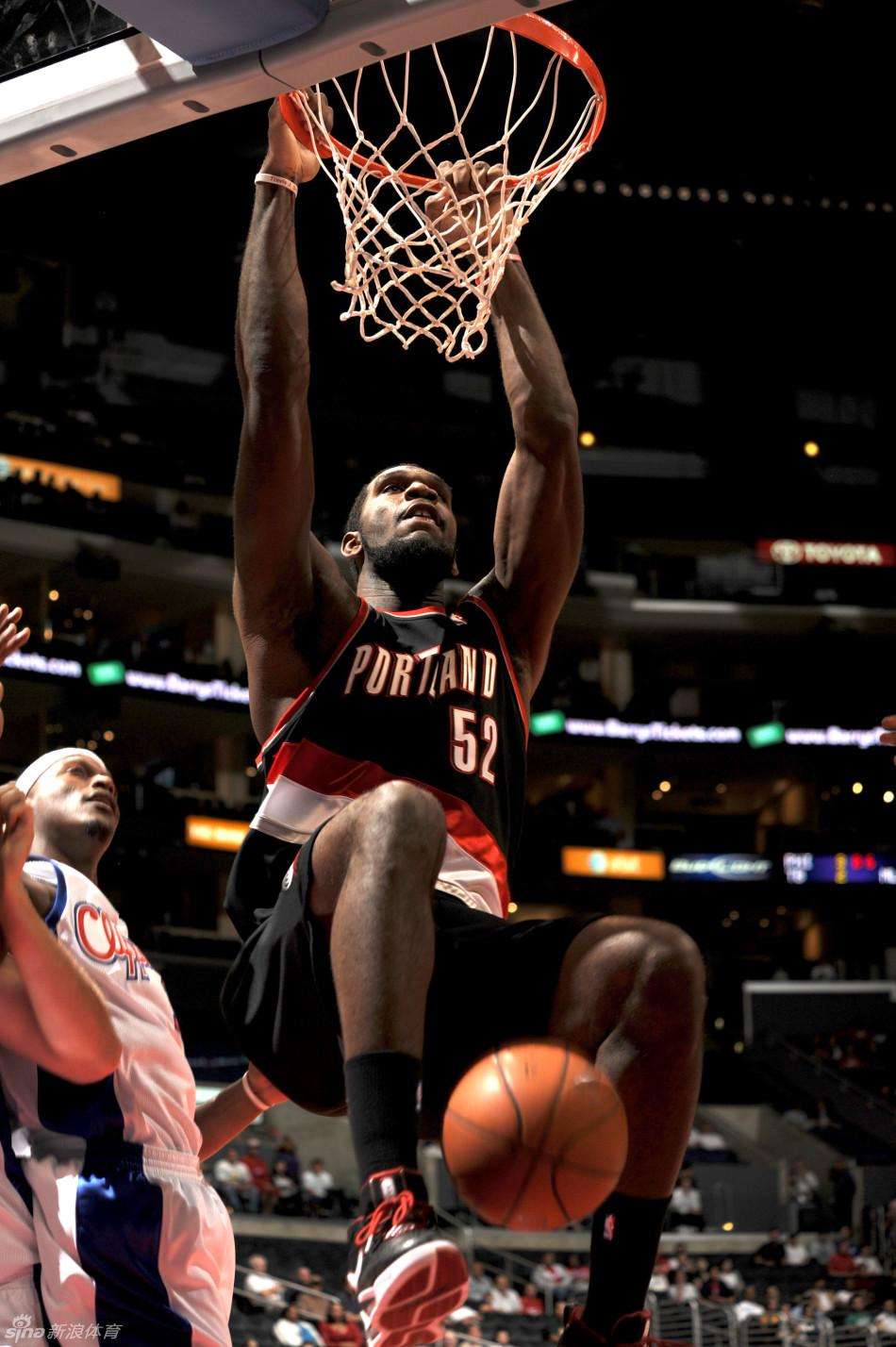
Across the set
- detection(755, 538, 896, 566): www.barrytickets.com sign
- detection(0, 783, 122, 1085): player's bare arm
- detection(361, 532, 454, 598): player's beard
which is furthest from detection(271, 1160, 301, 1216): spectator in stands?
detection(755, 538, 896, 566): www.barrytickets.com sign

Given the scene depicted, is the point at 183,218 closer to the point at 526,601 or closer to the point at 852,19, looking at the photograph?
the point at 852,19

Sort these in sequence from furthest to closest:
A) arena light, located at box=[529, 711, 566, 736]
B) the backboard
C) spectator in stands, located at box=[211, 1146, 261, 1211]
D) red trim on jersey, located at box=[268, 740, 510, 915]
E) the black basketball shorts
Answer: arena light, located at box=[529, 711, 566, 736], spectator in stands, located at box=[211, 1146, 261, 1211], red trim on jersey, located at box=[268, 740, 510, 915], the black basketball shorts, the backboard

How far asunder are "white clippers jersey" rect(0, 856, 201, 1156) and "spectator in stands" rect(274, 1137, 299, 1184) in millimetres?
14266

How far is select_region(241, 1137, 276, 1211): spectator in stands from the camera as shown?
1705cm

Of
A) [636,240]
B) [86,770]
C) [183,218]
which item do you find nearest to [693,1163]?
[636,240]

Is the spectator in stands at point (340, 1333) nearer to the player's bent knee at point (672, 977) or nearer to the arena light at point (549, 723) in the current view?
the player's bent knee at point (672, 977)

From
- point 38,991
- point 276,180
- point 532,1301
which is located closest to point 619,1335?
point 38,991

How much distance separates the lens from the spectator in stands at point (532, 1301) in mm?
14922

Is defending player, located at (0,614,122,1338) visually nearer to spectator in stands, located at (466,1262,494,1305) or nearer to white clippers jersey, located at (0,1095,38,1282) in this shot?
white clippers jersey, located at (0,1095,38,1282)

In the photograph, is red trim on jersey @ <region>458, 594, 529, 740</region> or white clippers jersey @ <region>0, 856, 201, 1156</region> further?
red trim on jersey @ <region>458, 594, 529, 740</region>

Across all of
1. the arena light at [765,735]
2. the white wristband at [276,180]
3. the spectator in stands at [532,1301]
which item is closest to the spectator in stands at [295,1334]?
the spectator in stands at [532,1301]

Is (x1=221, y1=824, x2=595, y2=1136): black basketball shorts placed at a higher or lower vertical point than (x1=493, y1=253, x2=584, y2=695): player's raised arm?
lower

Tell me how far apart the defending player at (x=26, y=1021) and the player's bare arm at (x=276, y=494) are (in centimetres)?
56

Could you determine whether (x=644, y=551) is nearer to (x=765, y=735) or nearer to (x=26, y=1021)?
(x=765, y=735)
